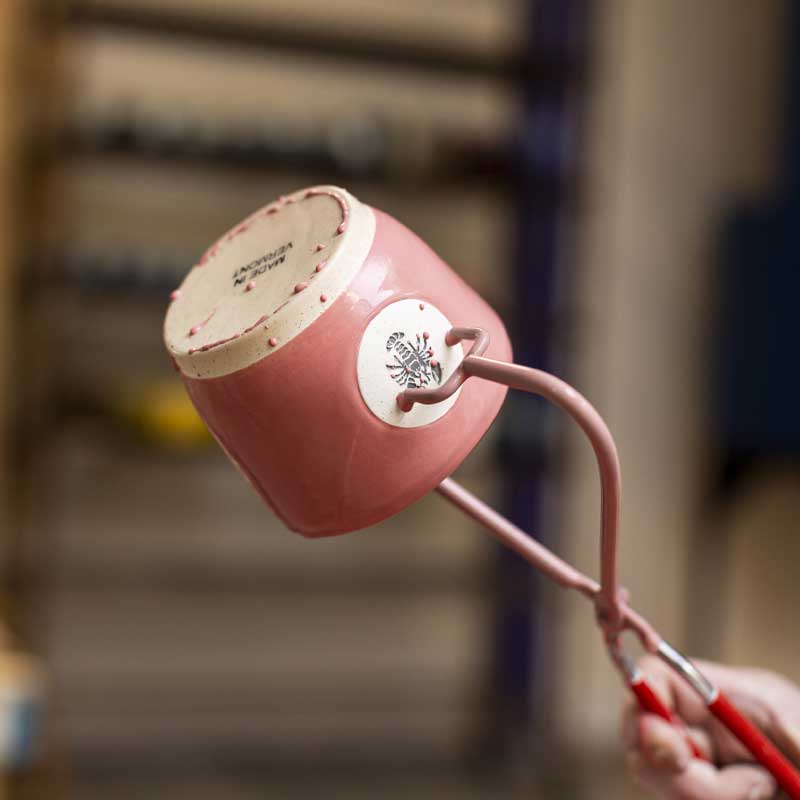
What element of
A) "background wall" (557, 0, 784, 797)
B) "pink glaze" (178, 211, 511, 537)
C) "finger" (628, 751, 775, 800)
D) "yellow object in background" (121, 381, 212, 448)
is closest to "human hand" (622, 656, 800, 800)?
"finger" (628, 751, 775, 800)

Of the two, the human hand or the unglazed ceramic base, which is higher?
the unglazed ceramic base

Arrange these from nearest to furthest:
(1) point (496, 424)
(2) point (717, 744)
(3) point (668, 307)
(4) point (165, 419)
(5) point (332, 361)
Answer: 1. (5) point (332, 361)
2. (2) point (717, 744)
3. (4) point (165, 419)
4. (1) point (496, 424)
5. (3) point (668, 307)

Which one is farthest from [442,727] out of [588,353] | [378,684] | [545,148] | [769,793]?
[769,793]

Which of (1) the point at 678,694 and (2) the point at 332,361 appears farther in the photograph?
(1) the point at 678,694

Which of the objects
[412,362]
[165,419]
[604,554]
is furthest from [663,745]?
[165,419]

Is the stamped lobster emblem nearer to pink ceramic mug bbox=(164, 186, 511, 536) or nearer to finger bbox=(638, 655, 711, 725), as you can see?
pink ceramic mug bbox=(164, 186, 511, 536)

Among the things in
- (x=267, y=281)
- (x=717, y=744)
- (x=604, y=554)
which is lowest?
(x=717, y=744)

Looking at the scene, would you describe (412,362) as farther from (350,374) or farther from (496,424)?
(496,424)

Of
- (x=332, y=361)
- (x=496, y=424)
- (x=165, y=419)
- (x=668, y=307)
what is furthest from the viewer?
(x=668, y=307)

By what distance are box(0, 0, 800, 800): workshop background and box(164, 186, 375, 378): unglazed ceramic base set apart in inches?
71.7

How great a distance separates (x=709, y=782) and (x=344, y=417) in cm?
25

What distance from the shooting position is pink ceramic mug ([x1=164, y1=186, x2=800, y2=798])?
→ 1.50ft

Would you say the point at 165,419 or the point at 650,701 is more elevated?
the point at 650,701

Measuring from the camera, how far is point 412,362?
1.55ft
